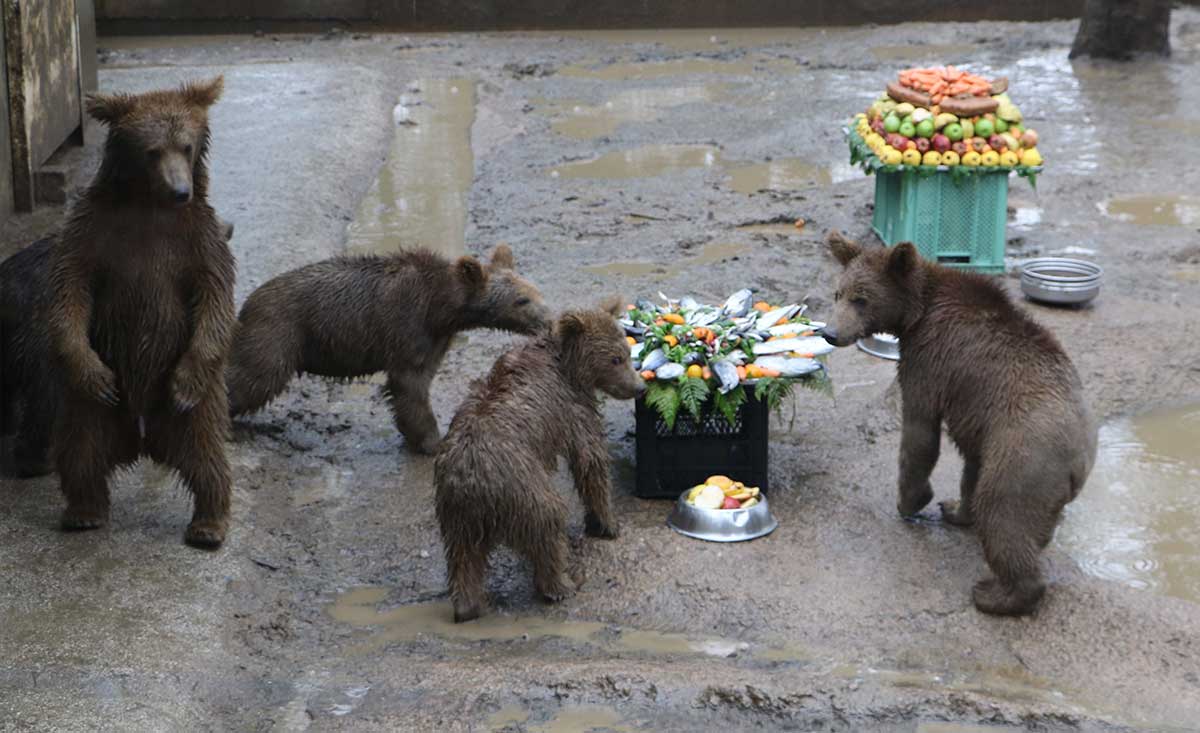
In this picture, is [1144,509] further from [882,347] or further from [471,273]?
[471,273]

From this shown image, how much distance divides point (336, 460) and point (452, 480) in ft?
6.80

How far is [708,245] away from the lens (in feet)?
37.2

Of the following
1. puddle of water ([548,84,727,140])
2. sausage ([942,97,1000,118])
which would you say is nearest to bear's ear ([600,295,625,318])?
sausage ([942,97,1000,118])

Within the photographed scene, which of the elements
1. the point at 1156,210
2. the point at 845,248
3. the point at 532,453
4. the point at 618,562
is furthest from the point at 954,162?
the point at 532,453

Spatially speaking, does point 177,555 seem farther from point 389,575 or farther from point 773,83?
point 773,83

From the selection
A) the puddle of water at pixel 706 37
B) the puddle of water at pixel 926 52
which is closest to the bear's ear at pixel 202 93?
the puddle of water at pixel 926 52

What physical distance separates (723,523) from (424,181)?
23.9 ft

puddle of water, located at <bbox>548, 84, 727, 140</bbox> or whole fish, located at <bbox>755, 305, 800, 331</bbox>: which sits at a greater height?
puddle of water, located at <bbox>548, 84, 727, 140</bbox>

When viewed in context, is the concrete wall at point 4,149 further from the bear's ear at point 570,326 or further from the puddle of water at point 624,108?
the bear's ear at point 570,326

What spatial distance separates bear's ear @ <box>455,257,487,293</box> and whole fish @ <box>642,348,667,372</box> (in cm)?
111

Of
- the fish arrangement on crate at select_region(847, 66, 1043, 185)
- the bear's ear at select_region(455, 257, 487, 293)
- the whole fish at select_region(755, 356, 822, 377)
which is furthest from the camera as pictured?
the fish arrangement on crate at select_region(847, 66, 1043, 185)

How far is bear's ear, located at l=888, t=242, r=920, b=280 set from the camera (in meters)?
6.75

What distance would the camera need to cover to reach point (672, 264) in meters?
10.9

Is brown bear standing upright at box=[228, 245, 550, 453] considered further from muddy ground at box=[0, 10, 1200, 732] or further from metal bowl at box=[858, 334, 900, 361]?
metal bowl at box=[858, 334, 900, 361]
